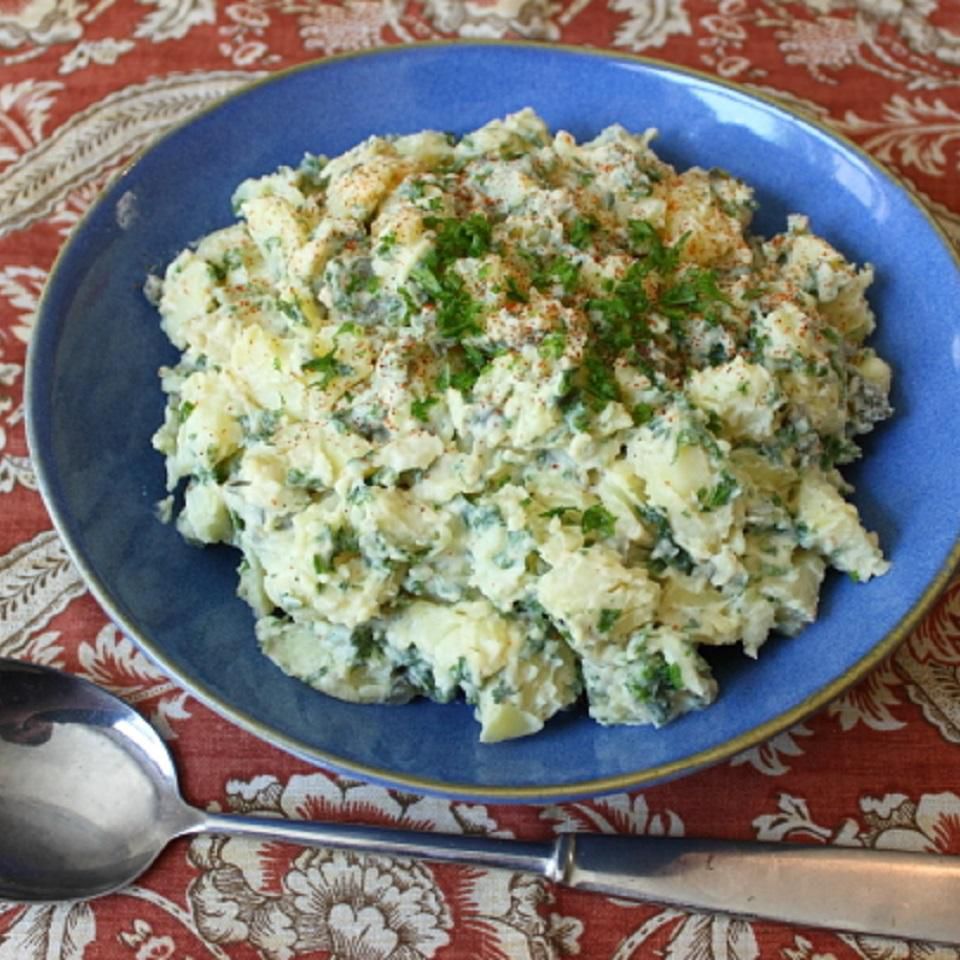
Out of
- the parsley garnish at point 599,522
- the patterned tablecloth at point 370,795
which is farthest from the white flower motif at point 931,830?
the parsley garnish at point 599,522

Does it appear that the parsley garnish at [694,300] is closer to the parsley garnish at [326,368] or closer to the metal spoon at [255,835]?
the parsley garnish at [326,368]

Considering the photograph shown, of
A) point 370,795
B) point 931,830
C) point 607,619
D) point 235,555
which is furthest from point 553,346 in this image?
point 931,830

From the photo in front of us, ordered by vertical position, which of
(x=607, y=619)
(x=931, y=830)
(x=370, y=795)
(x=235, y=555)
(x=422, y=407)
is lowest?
(x=931, y=830)

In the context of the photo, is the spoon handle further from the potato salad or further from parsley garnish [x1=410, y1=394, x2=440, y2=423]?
parsley garnish [x1=410, y1=394, x2=440, y2=423]

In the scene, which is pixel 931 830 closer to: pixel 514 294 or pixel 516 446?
pixel 516 446

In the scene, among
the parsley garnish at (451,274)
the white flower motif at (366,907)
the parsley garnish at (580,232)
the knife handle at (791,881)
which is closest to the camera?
the knife handle at (791,881)

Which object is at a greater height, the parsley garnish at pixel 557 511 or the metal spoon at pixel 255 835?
the parsley garnish at pixel 557 511

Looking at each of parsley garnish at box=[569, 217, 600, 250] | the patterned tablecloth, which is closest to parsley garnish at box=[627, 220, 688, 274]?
parsley garnish at box=[569, 217, 600, 250]
